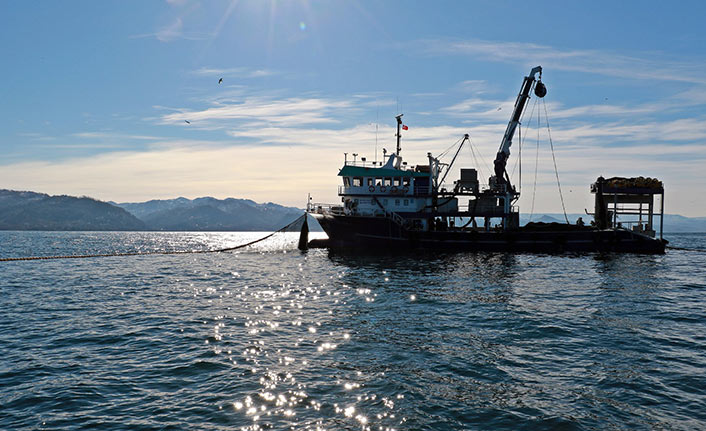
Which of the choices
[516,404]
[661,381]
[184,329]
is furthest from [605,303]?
[184,329]

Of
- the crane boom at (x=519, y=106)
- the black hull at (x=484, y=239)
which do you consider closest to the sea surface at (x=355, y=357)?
the black hull at (x=484, y=239)

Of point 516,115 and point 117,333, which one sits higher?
point 516,115

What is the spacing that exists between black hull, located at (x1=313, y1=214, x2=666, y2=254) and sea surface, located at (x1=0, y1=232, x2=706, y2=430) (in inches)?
824

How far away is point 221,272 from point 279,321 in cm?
2018

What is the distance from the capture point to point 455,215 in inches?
2056

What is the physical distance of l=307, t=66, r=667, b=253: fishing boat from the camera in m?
49.5

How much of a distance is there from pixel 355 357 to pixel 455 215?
41.1 meters

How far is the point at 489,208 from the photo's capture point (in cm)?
5434

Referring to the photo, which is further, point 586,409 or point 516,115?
point 516,115

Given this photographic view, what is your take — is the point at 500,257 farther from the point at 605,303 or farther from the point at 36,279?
the point at 36,279

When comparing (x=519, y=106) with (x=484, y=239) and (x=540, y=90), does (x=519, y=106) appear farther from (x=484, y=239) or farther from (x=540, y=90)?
(x=484, y=239)

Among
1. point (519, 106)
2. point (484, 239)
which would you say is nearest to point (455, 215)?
point (484, 239)

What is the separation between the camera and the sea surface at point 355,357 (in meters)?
9.57

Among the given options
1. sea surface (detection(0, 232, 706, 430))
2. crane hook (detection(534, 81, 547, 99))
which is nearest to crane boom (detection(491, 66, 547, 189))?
crane hook (detection(534, 81, 547, 99))
